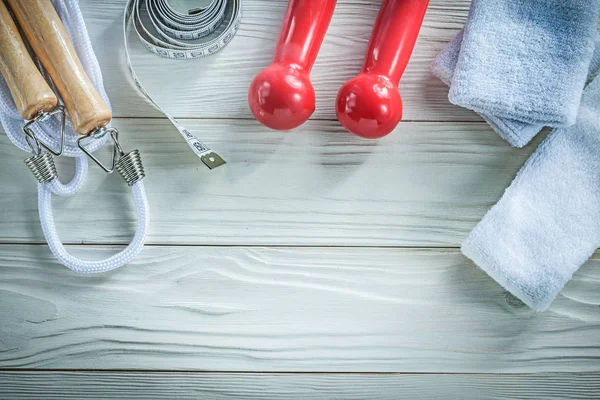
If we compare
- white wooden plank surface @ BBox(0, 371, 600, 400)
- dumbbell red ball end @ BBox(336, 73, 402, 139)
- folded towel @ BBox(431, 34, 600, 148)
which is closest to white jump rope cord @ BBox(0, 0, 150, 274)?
white wooden plank surface @ BBox(0, 371, 600, 400)

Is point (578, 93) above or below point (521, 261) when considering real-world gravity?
above

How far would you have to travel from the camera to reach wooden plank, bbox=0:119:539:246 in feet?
2.35

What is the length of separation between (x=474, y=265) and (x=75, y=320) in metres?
0.52

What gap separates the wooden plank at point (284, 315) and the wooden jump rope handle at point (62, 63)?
18 cm

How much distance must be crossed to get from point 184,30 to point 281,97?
0.21m

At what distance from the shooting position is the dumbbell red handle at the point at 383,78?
635mm

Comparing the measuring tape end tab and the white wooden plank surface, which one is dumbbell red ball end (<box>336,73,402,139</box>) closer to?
the measuring tape end tab

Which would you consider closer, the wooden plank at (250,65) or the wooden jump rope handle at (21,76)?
the wooden jump rope handle at (21,76)

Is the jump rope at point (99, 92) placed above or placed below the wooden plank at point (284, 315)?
above

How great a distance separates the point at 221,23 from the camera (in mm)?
762

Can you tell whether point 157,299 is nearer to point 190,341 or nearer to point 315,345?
point 190,341

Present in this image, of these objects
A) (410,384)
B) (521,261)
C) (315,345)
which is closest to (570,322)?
(521,261)

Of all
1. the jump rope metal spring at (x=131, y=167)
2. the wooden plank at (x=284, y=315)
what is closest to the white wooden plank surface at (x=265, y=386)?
the wooden plank at (x=284, y=315)

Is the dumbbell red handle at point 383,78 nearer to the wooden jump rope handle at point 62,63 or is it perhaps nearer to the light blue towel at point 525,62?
the light blue towel at point 525,62
